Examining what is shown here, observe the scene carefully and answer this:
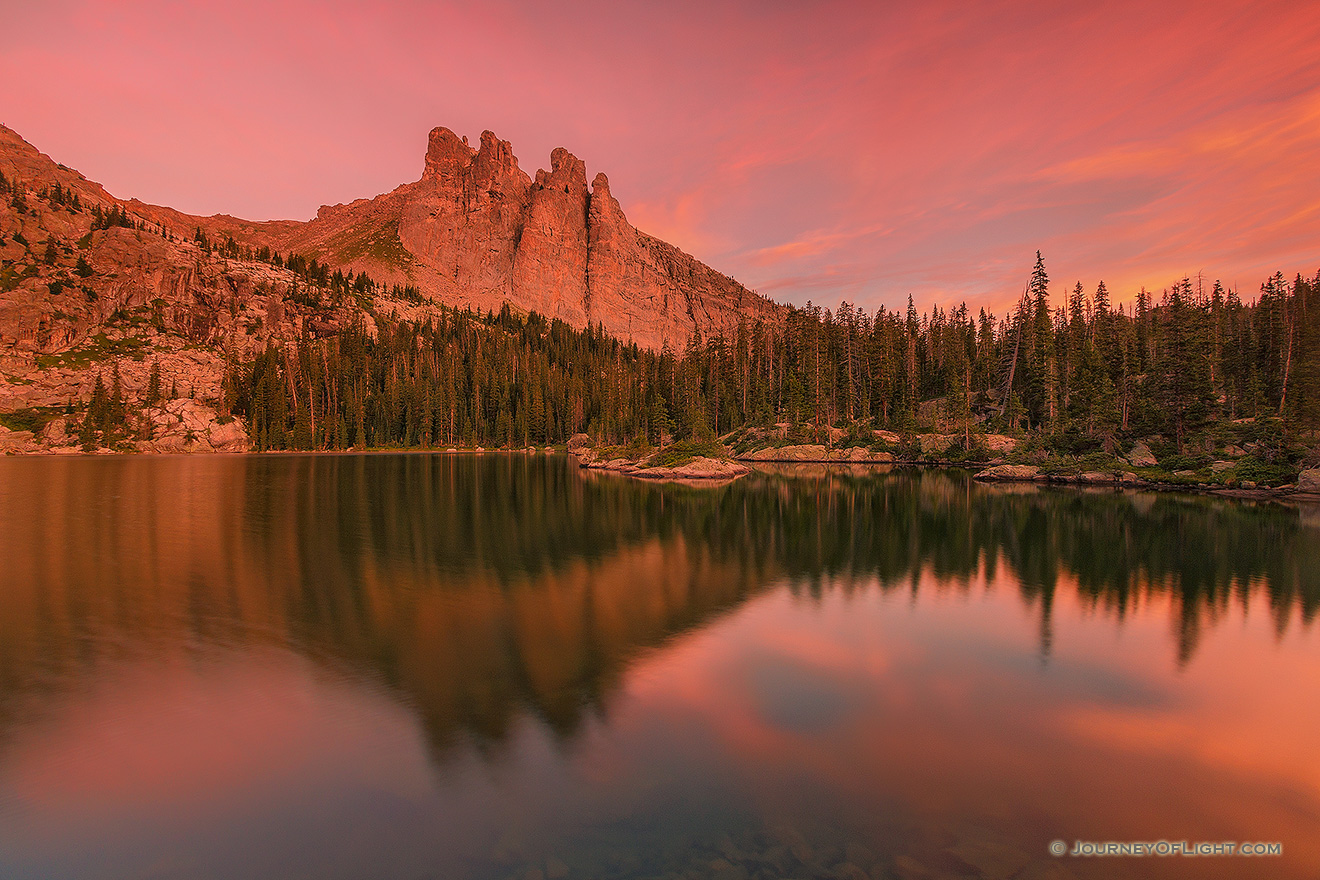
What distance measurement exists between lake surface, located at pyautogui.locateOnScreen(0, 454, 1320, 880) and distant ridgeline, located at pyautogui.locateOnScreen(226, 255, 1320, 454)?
39.3 metres

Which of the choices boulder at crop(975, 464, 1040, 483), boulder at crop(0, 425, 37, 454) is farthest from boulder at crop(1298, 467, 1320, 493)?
boulder at crop(0, 425, 37, 454)

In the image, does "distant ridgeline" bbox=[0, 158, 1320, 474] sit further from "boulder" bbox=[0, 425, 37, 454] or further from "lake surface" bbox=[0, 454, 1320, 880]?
"lake surface" bbox=[0, 454, 1320, 880]

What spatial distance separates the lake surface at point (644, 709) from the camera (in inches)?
255

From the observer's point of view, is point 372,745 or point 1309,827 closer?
point 1309,827

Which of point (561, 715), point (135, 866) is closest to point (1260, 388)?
point (561, 715)

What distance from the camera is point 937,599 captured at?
17.2m

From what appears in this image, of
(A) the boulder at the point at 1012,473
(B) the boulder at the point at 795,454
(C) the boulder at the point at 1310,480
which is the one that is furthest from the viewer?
(B) the boulder at the point at 795,454

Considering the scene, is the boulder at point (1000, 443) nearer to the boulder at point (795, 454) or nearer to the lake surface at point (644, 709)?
the boulder at point (795, 454)

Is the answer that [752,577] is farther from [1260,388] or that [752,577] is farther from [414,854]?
[1260,388]

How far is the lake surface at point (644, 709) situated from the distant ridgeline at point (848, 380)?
3929cm

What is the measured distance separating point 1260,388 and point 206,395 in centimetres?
16416

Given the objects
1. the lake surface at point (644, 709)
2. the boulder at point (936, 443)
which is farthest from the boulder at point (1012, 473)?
the lake surface at point (644, 709)

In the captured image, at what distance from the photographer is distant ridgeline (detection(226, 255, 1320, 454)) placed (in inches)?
2188

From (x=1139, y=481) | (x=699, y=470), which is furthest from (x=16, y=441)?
(x=1139, y=481)
